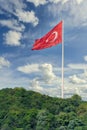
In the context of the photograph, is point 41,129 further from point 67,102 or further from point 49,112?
point 67,102

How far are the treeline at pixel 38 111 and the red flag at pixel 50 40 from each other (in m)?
5.75

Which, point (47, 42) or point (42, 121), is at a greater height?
point (47, 42)

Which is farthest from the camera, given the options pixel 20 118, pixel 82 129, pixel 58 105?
pixel 58 105

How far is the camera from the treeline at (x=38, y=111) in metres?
35.4

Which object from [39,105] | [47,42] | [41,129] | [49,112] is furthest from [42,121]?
[47,42]

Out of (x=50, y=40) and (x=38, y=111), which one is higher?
(x=50, y=40)

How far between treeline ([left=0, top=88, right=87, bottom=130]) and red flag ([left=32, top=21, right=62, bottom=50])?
227 inches

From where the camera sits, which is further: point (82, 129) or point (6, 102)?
point (6, 102)

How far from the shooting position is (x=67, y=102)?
136 feet

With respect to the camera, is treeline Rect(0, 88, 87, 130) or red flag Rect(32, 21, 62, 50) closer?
treeline Rect(0, 88, 87, 130)

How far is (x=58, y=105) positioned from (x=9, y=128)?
7266mm

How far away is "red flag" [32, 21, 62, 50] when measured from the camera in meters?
41.0

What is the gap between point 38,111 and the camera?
37250 millimetres

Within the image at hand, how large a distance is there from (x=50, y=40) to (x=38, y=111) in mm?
8008
